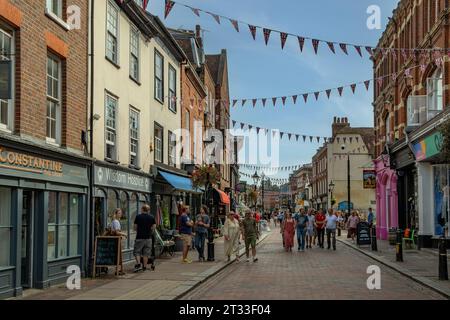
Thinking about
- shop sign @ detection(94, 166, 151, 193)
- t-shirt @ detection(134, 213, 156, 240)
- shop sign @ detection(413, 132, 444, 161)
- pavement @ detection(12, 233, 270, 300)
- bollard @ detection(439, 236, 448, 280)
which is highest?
shop sign @ detection(413, 132, 444, 161)

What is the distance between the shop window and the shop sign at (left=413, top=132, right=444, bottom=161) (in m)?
14.8

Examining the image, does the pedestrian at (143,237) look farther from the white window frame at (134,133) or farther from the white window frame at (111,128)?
the white window frame at (134,133)

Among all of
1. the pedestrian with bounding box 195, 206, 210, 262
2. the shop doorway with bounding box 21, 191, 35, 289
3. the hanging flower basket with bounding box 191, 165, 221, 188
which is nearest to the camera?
the shop doorway with bounding box 21, 191, 35, 289

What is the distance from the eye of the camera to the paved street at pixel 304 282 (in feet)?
39.4

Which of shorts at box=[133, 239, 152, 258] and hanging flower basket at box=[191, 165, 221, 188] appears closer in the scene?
shorts at box=[133, 239, 152, 258]

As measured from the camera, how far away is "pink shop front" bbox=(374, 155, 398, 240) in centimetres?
3216

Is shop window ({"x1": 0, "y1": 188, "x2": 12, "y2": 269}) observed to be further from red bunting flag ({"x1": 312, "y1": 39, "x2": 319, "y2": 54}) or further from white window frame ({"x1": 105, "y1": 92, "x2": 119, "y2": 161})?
red bunting flag ({"x1": 312, "y1": 39, "x2": 319, "y2": 54})

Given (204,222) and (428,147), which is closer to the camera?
(204,222)

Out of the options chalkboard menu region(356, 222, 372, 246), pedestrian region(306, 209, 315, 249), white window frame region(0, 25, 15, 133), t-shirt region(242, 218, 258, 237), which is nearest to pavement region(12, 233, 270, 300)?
t-shirt region(242, 218, 258, 237)

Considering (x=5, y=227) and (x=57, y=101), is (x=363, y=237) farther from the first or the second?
(x=5, y=227)

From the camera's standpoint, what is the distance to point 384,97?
35469mm

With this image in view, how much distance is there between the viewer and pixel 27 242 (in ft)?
40.7

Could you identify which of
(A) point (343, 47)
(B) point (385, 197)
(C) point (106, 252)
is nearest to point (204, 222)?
(C) point (106, 252)

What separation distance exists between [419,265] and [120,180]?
352 inches
